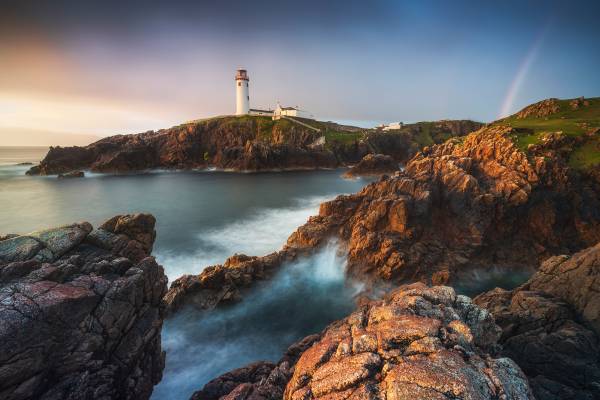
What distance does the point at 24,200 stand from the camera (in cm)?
6275

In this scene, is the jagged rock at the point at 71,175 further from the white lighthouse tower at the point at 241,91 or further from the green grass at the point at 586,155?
the green grass at the point at 586,155

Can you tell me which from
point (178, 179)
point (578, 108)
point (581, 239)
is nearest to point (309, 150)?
point (178, 179)

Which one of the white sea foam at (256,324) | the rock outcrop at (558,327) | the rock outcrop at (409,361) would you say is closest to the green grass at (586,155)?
the rock outcrop at (558,327)

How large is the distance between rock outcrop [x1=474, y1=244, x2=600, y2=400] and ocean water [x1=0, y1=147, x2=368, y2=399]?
1083cm

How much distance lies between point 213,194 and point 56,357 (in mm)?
58854

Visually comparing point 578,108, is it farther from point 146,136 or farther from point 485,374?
point 146,136

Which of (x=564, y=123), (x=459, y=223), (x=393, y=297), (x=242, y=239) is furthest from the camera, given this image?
(x=564, y=123)

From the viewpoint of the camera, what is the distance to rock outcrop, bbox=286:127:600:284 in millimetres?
25891

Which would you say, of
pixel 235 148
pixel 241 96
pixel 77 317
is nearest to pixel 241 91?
pixel 241 96

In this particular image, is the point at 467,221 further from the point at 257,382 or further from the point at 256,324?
the point at 257,382

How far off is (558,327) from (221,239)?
3367cm

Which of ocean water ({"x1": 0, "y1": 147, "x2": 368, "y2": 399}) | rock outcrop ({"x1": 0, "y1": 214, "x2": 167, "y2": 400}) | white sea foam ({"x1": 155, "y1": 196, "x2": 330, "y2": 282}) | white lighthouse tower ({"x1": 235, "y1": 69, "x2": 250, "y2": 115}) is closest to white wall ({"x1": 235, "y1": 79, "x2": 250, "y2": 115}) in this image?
white lighthouse tower ({"x1": 235, "y1": 69, "x2": 250, "y2": 115})

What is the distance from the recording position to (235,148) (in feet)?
368

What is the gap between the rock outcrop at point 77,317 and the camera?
998 cm
